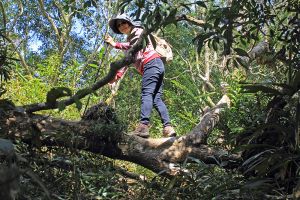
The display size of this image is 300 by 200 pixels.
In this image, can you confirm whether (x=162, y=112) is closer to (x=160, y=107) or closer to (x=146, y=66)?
(x=160, y=107)

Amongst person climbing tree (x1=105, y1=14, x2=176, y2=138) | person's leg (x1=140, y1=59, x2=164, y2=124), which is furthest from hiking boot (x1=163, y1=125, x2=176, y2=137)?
person's leg (x1=140, y1=59, x2=164, y2=124)

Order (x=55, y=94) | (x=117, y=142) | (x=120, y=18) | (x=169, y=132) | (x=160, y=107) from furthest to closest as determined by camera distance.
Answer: (x=160, y=107)
(x=120, y=18)
(x=169, y=132)
(x=117, y=142)
(x=55, y=94)

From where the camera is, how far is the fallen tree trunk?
3633mm

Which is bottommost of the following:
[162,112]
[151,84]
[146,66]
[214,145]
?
[214,145]

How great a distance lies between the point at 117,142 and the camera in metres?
3.84

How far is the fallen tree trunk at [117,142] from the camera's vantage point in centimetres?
363

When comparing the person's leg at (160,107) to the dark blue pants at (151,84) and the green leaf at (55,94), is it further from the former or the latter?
the green leaf at (55,94)

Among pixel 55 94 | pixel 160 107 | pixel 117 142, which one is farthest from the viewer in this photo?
pixel 160 107

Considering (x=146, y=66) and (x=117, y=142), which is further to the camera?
(x=146, y=66)

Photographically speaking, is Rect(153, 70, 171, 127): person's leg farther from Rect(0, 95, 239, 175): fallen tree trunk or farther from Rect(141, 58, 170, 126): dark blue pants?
Rect(0, 95, 239, 175): fallen tree trunk

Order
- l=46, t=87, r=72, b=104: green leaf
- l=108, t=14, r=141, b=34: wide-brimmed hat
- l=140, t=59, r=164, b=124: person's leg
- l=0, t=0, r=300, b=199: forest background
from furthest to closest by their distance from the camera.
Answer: l=108, t=14, r=141, b=34: wide-brimmed hat
l=140, t=59, r=164, b=124: person's leg
l=0, t=0, r=300, b=199: forest background
l=46, t=87, r=72, b=104: green leaf

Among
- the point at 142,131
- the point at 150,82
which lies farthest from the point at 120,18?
the point at 142,131

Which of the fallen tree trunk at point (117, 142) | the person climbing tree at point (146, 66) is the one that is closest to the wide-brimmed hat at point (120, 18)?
the person climbing tree at point (146, 66)

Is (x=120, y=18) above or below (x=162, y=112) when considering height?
above
